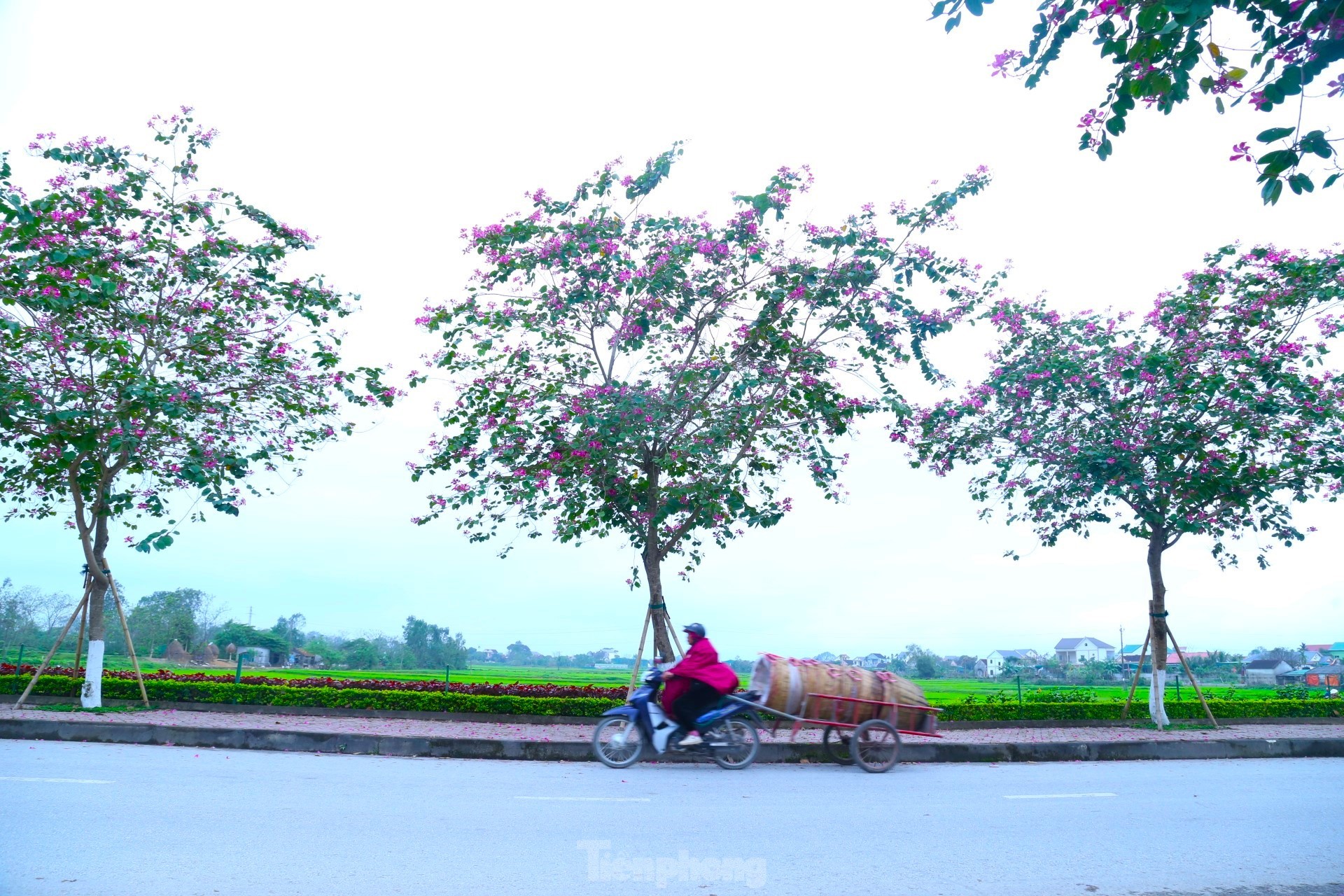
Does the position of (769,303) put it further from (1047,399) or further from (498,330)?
(1047,399)

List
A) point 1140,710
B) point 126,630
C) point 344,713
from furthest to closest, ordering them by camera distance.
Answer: point 1140,710, point 344,713, point 126,630

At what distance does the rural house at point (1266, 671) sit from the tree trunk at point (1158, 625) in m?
27.8

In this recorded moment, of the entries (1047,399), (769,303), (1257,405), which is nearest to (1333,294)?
(1257,405)

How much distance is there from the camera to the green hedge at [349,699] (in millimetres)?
14469

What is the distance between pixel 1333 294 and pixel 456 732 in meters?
14.3

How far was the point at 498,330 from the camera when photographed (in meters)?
13.4

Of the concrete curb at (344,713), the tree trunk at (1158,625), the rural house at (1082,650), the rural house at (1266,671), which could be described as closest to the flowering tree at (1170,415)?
the tree trunk at (1158,625)

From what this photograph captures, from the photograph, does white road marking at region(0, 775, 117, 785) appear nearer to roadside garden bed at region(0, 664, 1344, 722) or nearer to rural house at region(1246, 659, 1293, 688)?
roadside garden bed at region(0, 664, 1344, 722)

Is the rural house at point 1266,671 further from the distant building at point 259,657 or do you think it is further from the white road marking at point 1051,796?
the distant building at point 259,657

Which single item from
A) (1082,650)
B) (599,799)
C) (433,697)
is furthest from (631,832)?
(1082,650)

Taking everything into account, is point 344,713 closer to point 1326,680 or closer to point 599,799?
point 599,799

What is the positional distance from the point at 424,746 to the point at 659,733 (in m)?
3.27

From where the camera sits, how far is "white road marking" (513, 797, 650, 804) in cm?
739

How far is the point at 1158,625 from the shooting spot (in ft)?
50.5
